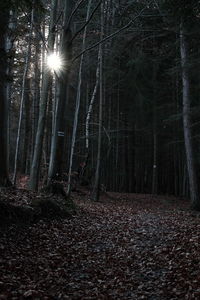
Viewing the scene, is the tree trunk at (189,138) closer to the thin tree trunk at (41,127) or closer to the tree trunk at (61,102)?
the tree trunk at (61,102)

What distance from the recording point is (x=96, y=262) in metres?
7.59

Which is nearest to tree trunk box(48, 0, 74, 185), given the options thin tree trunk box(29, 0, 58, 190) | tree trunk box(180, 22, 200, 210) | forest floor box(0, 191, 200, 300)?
thin tree trunk box(29, 0, 58, 190)

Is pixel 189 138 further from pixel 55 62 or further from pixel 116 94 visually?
pixel 116 94

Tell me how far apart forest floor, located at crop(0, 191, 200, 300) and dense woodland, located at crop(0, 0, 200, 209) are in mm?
4699

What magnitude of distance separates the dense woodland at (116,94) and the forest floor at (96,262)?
4.70 meters

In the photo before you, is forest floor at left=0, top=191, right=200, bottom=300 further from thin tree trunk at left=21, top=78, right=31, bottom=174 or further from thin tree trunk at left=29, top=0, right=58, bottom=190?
thin tree trunk at left=21, top=78, right=31, bottom=174

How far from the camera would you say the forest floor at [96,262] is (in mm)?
5746

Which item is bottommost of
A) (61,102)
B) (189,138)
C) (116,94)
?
(189,138)

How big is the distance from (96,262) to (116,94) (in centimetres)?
2370

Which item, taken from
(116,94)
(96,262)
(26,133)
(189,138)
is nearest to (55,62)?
(189,138)

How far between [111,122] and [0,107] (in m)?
19.5

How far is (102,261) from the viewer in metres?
7.68

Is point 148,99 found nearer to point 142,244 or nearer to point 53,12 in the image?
point 53,12

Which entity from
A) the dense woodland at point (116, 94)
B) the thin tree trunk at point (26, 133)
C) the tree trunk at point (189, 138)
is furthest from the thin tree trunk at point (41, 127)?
the thin tree trunk at point (26, 133)
